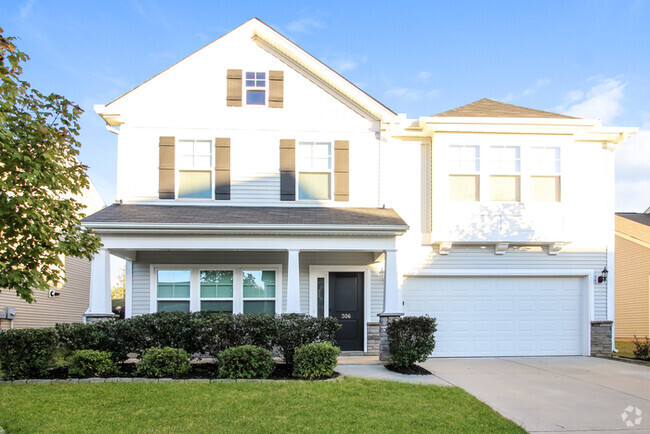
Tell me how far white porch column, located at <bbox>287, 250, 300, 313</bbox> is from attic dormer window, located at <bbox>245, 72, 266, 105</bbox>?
3.88 metres

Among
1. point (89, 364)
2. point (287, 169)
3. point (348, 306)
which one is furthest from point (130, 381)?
point (287, 169)

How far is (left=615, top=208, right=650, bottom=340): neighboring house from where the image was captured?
15.5 meters

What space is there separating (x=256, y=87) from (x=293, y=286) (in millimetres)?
4858

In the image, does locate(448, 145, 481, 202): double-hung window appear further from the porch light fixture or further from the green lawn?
the green lawn

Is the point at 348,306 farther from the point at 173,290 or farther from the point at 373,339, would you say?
the point at 173,290

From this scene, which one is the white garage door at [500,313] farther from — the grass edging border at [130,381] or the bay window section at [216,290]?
the grass edging border at [130,381]

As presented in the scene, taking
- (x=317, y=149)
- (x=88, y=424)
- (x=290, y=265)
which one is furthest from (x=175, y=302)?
(x=88, y=424)

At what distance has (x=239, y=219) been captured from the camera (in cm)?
993

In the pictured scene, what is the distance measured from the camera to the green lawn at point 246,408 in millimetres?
5453

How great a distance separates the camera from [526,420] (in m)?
5.87

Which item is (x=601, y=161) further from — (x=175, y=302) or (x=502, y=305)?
(x=175, y=302)

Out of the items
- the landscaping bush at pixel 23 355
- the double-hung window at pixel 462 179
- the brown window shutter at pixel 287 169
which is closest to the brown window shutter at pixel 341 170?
the brown window shutter at pixel 287 169

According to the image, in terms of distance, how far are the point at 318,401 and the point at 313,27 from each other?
35.0 ft
